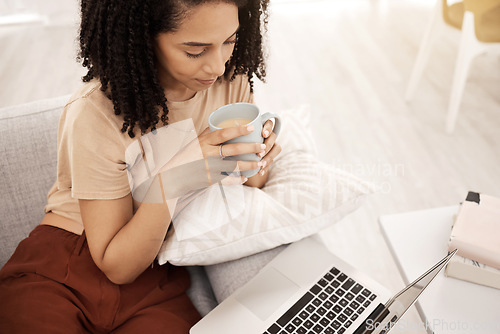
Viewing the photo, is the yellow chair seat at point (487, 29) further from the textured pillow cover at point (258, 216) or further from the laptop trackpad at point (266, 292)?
the laptop trackpad at point (266, 292)

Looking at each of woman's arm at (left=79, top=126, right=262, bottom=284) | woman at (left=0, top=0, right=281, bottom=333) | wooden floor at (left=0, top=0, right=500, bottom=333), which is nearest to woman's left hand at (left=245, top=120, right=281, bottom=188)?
woman at (left=0, top=0, right=281, bottom=333)

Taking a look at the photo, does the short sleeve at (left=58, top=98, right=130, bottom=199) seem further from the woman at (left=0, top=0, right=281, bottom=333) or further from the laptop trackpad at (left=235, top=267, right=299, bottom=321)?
the laptop trackpad at (left=235, top=267, right=299, bottom=321)

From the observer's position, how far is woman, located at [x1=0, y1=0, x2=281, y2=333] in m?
0.81

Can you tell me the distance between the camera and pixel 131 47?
0.83 m

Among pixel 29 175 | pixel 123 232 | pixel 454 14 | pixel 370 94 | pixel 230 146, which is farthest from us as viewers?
pixel 370 94

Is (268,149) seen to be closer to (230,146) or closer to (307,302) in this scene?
(230,146)

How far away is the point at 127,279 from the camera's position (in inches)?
36.6

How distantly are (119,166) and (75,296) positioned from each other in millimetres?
297

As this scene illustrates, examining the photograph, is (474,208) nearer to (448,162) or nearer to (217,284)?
(217,284)

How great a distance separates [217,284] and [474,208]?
1.96ft

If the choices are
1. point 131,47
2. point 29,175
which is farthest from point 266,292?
point 29,175

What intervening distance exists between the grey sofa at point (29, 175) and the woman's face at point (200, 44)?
1.28 ft

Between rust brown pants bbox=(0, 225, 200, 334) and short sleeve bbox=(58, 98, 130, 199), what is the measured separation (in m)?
0.16

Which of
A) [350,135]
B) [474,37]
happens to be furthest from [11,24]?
[474,37]
